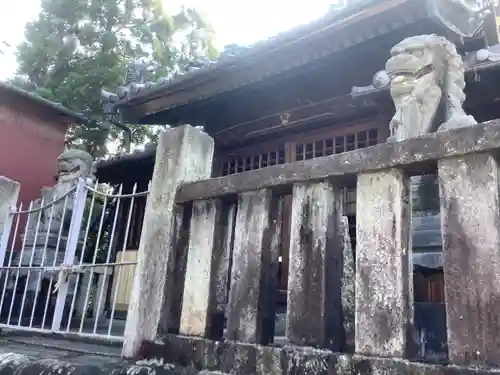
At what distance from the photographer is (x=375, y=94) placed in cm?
478

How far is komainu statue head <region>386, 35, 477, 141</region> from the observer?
110 inches

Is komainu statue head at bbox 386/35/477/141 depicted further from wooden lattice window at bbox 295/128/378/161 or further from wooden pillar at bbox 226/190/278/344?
wooden lattice window at bbox 295/128/378/161

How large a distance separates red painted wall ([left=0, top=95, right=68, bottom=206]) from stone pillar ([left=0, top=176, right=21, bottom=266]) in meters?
5.56

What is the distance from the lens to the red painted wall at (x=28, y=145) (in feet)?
32.8

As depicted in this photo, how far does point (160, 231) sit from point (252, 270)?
0.68 metres

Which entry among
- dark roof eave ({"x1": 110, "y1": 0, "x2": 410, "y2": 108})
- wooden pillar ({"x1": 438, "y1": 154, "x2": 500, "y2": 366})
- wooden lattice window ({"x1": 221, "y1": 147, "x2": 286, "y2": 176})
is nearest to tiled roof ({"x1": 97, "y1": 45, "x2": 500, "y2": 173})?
dark roof eave ({"x1": 110, "y1": 0, "x2": 410, "y2": 108})

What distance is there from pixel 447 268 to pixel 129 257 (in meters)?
7.30

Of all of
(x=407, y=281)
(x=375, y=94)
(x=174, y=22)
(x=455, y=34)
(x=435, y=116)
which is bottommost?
(x=407, y=281)

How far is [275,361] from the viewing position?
184 centimetres

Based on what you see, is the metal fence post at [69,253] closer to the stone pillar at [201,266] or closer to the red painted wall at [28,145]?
the stone pillar at [201,266]

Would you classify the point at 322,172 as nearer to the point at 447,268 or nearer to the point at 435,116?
the point at 447,268

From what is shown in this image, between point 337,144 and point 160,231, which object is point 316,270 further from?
point 337,144

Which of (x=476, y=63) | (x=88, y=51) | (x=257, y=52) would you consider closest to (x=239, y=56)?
(x=257, y=52)

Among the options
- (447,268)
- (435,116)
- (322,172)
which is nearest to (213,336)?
(322,172)
